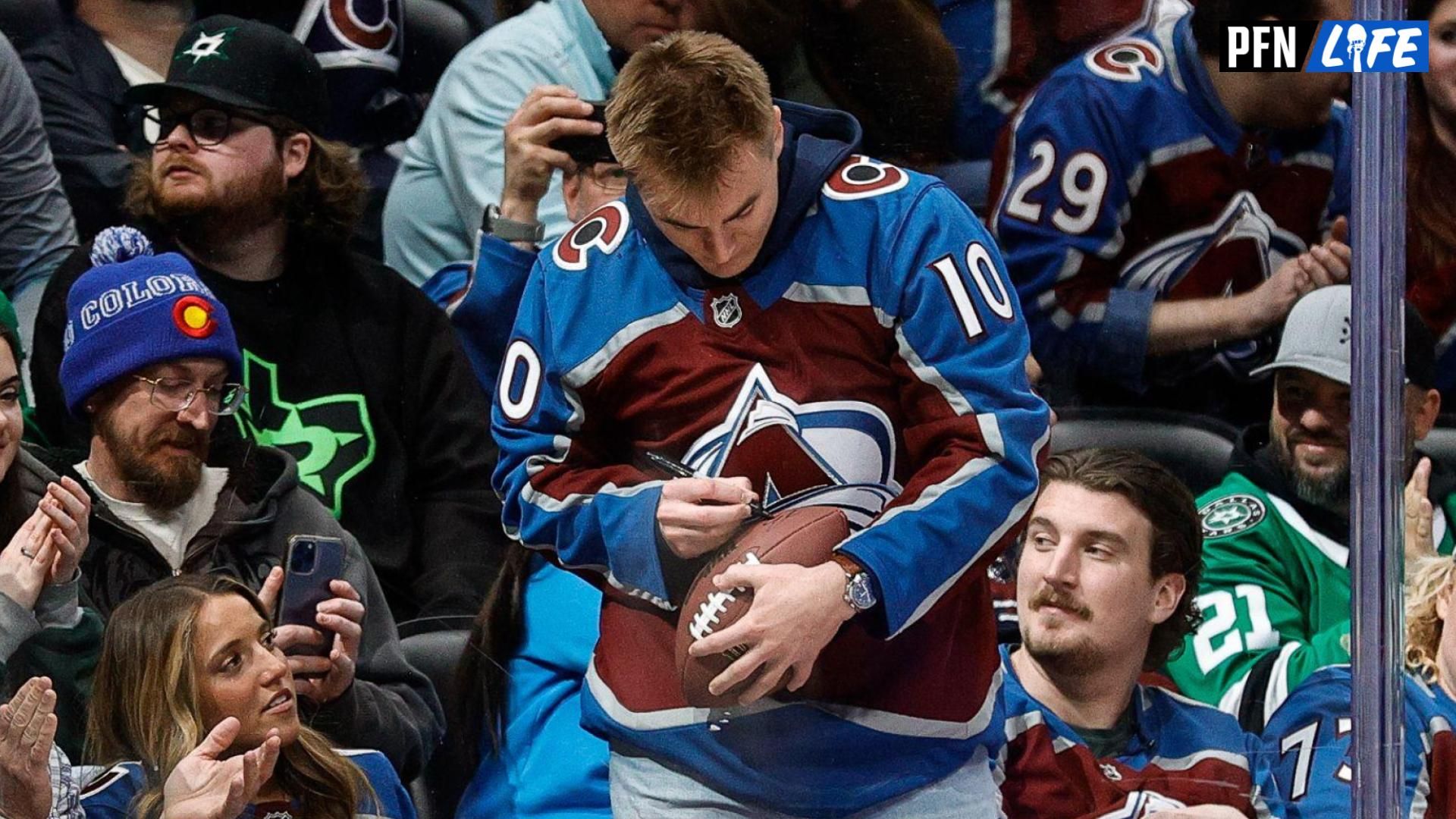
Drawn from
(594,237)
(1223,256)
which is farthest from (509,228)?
(1223,256)

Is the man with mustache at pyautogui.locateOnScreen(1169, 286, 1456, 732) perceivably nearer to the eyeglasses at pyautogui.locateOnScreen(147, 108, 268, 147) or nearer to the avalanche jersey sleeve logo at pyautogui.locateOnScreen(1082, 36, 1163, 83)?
the avalanche jersey sleeve logo at pyautogui.locateOnScreen(1082, 36, 1163, 83)

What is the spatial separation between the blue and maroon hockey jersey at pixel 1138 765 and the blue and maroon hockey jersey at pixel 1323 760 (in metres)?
0.03

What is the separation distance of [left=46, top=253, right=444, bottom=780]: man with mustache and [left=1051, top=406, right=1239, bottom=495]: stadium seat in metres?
0.96

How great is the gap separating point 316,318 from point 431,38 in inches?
15.1

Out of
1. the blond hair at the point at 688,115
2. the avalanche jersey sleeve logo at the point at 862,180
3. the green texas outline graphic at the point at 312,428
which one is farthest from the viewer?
the green texas outline graphic at the point at 312,428

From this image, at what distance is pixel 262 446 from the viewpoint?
106 inches

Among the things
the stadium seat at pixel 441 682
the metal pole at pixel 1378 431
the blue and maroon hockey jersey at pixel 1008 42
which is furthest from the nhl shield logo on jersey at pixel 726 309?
the metal pole at pixel 1378 431

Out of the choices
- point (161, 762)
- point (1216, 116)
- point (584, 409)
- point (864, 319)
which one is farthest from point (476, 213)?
point (1216, 116)

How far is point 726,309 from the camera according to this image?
2.55 metres

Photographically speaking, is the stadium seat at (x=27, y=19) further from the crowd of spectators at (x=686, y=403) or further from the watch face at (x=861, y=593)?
the watch face at (x=861, y=593)

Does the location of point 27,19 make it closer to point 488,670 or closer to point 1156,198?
point 488,670

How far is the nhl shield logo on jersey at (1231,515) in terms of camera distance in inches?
109

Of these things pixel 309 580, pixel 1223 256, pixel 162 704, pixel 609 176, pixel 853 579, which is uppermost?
pixel 609 176

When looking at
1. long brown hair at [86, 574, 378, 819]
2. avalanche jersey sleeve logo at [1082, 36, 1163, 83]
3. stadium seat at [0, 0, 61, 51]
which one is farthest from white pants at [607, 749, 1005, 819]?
stadium seat at [0, 0, 61, 51]
